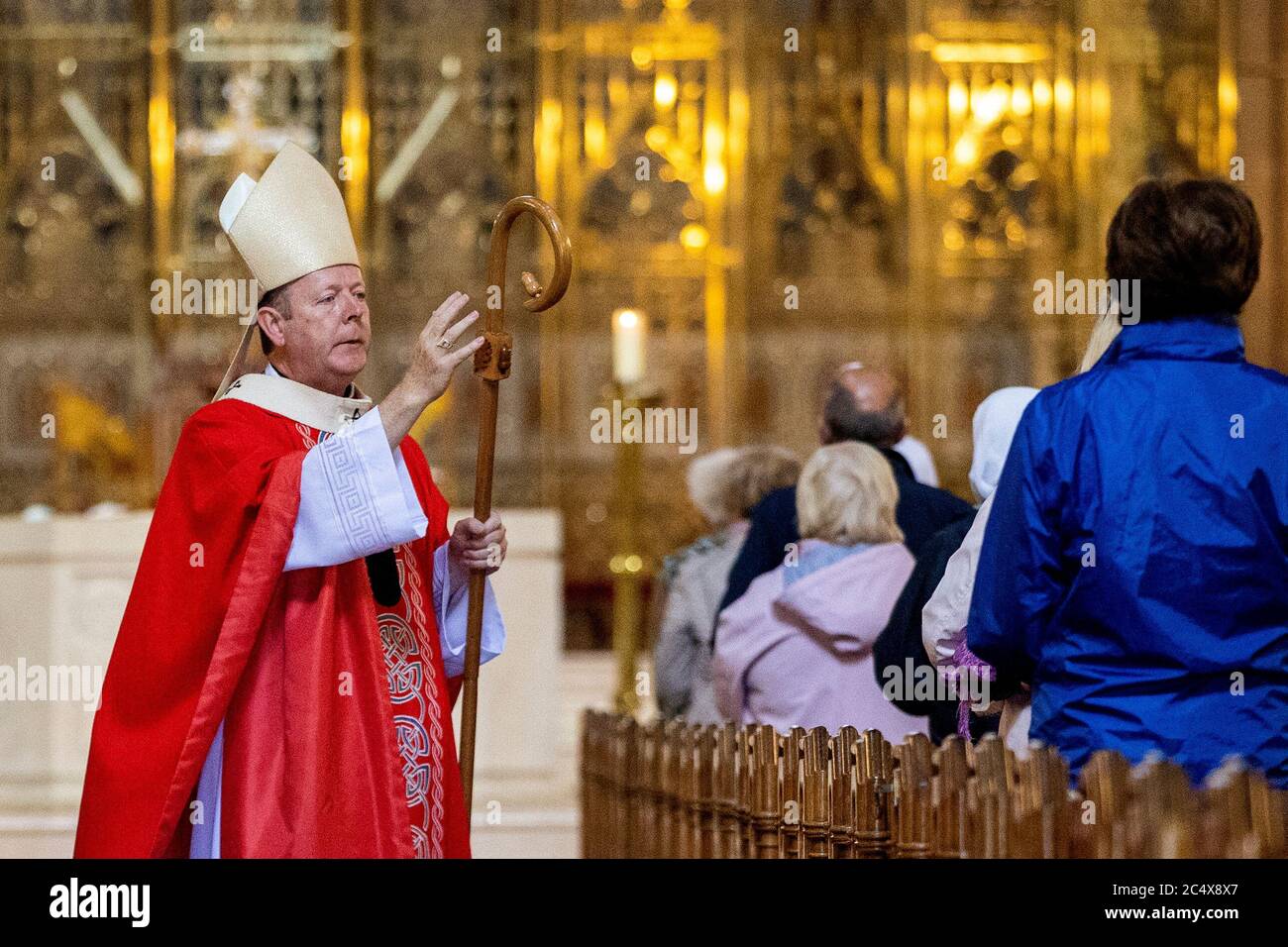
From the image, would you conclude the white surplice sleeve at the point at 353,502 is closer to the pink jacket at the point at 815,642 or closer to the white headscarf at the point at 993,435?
the white headscarf at the point at 993,435

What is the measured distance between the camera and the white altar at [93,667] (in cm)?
659

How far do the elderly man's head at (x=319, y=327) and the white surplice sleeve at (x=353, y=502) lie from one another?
205 millimetres

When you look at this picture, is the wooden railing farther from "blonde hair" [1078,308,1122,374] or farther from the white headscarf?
"blonde hair" [1078,308,1122,374]

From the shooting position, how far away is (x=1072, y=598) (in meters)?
2.46

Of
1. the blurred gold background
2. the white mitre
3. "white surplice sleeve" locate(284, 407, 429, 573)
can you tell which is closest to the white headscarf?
"white surplice sleeve" locate(284, 407, 429, 573)

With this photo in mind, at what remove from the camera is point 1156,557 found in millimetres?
2416

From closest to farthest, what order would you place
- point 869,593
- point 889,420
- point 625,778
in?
point 869,593 → point 889,420 → point 625,778

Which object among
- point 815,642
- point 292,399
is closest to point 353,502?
point 292,399

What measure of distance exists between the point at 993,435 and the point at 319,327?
1132 millimetres

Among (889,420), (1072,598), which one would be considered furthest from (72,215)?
(1072,598)

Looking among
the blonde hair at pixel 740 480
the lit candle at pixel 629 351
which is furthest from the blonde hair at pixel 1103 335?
the lit candle at pixel 629 351

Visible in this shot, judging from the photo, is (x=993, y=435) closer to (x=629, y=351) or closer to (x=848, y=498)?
(x=848, y=498)

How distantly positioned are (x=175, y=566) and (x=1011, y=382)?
760cm

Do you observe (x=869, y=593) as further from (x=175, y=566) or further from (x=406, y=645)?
(x=175, y=566)
